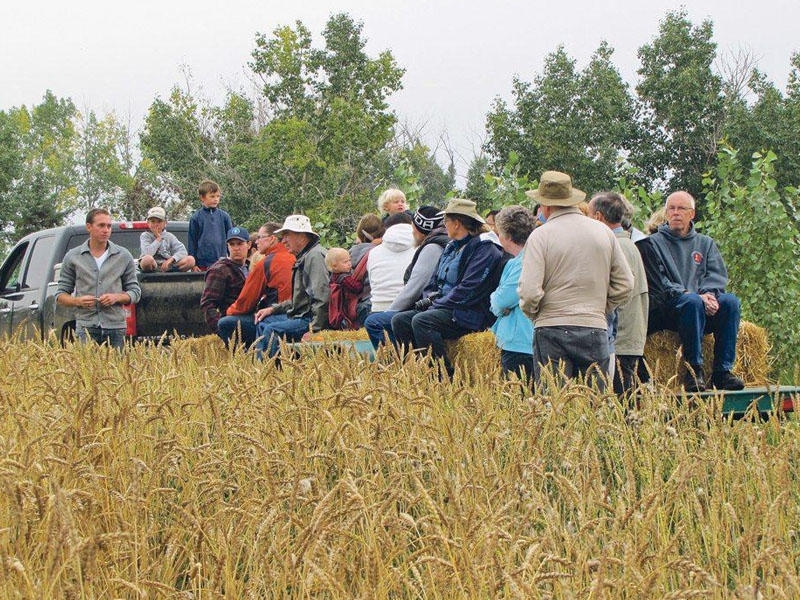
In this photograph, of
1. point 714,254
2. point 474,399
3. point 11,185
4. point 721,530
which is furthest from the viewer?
point 11,185

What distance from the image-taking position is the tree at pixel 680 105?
1793 inches

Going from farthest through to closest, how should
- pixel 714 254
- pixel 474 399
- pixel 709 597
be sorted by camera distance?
pixel 714 254 < pixel 474 399 < pixel 709 597

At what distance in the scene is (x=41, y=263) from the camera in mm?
12578

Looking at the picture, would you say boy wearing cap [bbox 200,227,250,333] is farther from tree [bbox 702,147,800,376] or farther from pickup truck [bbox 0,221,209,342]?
tree [bbox 702,147,800,376]

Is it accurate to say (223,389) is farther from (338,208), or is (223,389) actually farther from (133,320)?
(338,208)

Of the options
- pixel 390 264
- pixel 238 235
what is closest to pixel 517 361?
pixel 390 264

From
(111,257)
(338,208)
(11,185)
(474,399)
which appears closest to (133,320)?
(111,257)

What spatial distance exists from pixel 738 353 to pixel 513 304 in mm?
2388

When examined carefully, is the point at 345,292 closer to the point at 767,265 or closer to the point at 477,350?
the point at 477,350

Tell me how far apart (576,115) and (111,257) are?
121 feet

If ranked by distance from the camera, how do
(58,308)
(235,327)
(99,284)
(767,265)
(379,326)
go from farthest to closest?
(767,265) < (58,308) < (235,327) < (99,284) < (379,326)

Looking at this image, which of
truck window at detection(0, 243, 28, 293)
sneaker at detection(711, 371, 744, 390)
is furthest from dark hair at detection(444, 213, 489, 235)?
truck window at detection(0, 243, 28, 293)

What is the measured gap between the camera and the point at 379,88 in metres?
45.9

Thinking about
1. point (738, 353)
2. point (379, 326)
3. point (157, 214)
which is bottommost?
point (738, 353)
